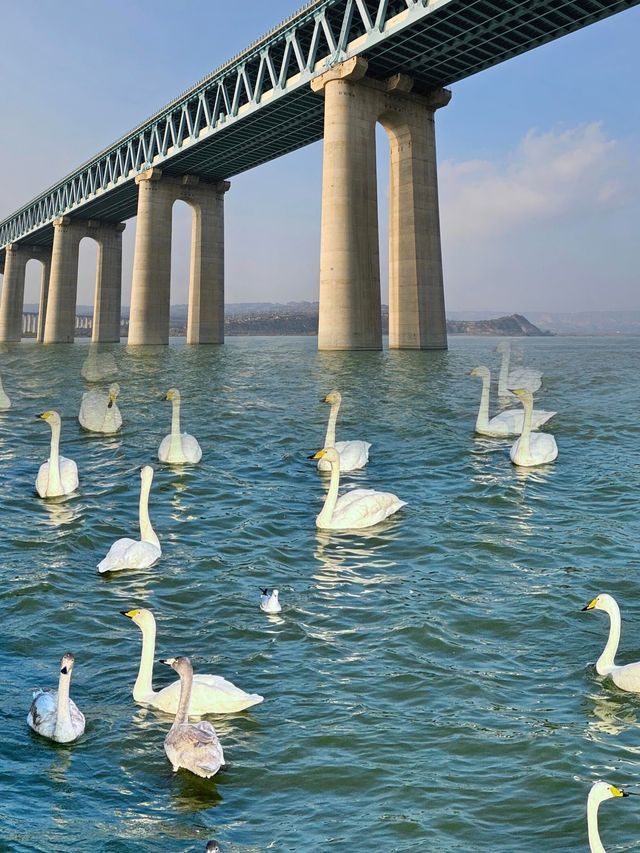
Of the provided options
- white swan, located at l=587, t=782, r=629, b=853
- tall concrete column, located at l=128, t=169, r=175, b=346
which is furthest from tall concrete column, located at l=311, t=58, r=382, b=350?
white swan, located at l=587, t=782, r=629, b=853

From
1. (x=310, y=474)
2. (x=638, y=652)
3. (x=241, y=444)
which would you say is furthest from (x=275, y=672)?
(x=241, y=444)

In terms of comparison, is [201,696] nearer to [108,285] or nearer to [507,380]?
[507,380]

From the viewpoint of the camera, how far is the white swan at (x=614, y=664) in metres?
6.85

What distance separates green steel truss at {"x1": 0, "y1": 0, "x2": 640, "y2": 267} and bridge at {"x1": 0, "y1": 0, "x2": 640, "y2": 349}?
14 centimetres

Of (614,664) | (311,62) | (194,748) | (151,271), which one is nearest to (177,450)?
(614,664)

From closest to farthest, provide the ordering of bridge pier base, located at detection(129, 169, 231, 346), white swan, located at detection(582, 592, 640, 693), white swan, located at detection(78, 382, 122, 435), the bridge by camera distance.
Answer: white swan, located at detection(582, 592, 640, 693), white swan, located at detection(78, 382, 122, 435), the bridge, bridge pier base, located at detection(129, 169, 231, 346)

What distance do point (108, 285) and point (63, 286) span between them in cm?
662

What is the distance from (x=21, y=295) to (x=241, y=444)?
140m

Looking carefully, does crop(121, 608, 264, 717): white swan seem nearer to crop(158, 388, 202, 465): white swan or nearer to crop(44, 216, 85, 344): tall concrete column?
crop(158, 388, 202, 465): white swan

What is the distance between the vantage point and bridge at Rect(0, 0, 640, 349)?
182 feet

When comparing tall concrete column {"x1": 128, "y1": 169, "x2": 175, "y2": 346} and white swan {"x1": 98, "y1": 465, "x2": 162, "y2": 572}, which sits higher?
tall concrete column {"x1": 128, "y1": 169, "x2": 175, "y2": 346}

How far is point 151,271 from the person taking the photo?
285 ft

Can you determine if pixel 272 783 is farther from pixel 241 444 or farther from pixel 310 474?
pixel 241 444

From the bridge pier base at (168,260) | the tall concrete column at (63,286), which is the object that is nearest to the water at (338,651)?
the bridge pier base at (168,260)
